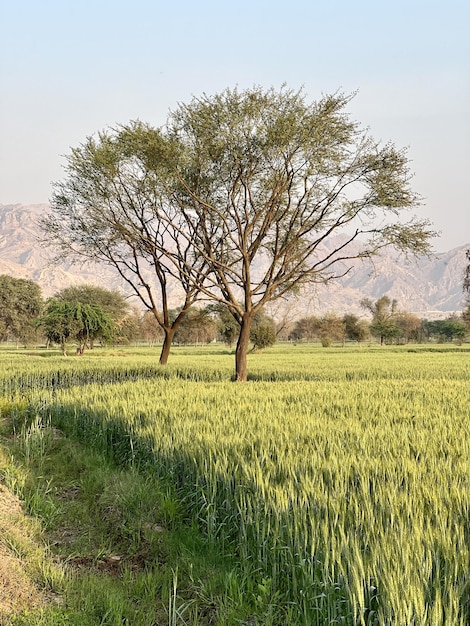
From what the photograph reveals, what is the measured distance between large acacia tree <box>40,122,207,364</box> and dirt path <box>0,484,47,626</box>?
43.9 feet

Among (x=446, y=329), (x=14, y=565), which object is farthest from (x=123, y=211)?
(x=446, y=329)

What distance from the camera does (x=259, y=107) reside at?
17.5 meters

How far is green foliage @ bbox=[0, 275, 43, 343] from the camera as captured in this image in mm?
63188

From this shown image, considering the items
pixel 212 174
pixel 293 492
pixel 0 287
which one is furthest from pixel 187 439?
pixel 0 287

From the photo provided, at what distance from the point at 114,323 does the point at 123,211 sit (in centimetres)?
2690

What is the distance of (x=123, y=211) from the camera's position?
21781 millimetres

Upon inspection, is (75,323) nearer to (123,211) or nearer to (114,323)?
(114,323)

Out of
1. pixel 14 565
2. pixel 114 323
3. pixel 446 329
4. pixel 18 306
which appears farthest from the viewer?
pixel 446 329

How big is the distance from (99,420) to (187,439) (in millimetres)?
3859

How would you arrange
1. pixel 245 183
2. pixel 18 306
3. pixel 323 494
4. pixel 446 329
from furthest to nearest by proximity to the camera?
1. pixel 446 329
2. pixel 18 306
3. pixel 245 183
4. pixel 323 494

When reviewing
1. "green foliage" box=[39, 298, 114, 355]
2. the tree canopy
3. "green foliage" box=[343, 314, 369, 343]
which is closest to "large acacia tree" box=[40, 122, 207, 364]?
the tree canopy

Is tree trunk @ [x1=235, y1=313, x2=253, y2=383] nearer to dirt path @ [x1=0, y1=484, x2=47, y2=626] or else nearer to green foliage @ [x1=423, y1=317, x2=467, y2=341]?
dirt path @ [x1=0, y1=484, x2=47, y2=626]

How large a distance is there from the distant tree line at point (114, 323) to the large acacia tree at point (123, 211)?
4.38 metres

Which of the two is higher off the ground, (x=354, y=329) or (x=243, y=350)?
(x=354, y=329)
